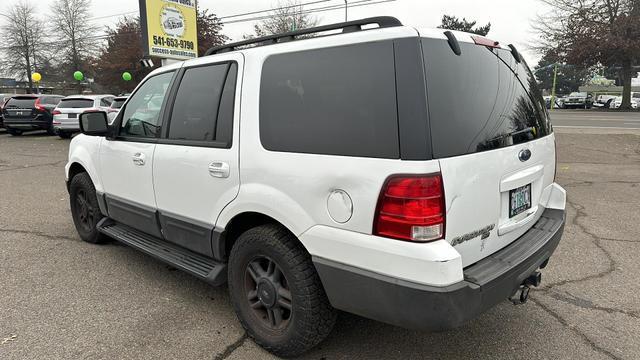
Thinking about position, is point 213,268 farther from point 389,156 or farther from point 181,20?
point 181,20

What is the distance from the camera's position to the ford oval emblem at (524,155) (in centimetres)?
258

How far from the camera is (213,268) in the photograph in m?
3.04

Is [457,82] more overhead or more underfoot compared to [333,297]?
more overhead

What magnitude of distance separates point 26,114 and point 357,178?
17944mm

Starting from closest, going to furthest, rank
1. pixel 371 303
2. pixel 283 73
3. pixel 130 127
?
pixel 371 303, pixel 283 73, pixel 130 127

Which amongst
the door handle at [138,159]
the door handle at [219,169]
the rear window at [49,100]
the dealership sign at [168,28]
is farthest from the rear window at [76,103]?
the door handle at [219,169]

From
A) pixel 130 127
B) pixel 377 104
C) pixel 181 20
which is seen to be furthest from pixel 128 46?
pixel 377 104

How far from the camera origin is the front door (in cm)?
350

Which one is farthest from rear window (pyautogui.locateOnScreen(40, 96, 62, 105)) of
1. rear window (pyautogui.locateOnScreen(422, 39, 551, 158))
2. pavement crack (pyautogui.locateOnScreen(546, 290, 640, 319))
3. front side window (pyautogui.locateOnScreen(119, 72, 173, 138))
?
pavement crack (pyautogui.locateOnScreen(546, 290, 640, 319))

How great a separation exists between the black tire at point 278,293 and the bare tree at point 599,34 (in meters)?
36.9

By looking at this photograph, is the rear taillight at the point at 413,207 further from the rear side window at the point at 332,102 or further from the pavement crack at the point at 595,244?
the pavement crack at the point at 595,244

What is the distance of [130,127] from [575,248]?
4431mm

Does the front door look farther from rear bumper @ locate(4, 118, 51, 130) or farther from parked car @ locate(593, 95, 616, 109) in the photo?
parked car @ locate(593, 95, 616, 109)

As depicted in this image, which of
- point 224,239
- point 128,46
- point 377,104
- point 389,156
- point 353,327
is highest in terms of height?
point 128,46
